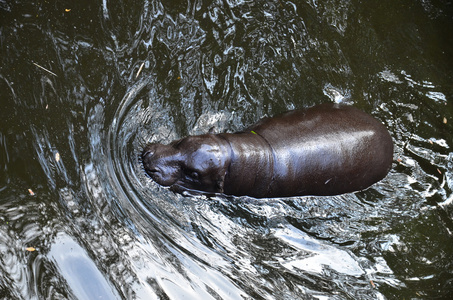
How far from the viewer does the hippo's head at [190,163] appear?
18.9ft

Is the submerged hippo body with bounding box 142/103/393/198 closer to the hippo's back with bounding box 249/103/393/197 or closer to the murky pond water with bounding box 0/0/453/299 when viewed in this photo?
the hippo's back with bounding box 249/103/393/197

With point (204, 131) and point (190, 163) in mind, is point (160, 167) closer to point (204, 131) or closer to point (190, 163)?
point (190, 163)

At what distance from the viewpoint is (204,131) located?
6758 mm

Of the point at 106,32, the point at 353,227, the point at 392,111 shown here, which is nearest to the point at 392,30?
the point at 392,111

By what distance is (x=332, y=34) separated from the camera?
8125 millimetres

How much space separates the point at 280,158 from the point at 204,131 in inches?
50.1

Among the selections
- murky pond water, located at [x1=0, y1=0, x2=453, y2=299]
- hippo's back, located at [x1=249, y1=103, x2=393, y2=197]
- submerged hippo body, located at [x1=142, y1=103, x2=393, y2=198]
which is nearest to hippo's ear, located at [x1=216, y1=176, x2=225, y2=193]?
submerged hippo body, located at [x1=142, y1=103, x2=393, y2=198]

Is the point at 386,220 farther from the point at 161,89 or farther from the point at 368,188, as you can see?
the point at 161,89

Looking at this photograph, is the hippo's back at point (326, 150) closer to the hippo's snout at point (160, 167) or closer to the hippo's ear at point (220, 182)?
the hippo's ear at point (220, 182)

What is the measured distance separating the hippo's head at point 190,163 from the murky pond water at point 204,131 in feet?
0.73

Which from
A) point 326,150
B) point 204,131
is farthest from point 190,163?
point 326,150

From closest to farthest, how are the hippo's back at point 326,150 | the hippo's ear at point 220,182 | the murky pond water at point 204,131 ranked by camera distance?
the murky pond water at point 204,131 < the hippo's ear at point 220,182 < the hippo's back at point 326,150

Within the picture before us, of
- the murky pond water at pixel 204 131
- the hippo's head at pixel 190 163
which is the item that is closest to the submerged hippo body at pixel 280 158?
the hippo's head at pixel 190 163

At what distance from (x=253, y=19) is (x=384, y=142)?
3.04 metres
